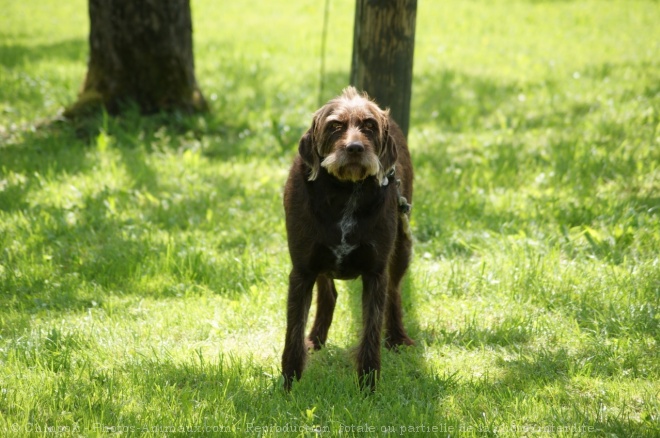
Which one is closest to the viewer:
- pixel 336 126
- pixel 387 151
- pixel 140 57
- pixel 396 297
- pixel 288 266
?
pixel 336 126

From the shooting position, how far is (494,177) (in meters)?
7.39

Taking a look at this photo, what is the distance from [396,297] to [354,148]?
4.80 ft

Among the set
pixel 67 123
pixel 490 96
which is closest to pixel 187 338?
pixel 67 123

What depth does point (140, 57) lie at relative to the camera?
8.73m

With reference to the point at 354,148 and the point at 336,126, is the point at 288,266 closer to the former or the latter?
the point at 336,126

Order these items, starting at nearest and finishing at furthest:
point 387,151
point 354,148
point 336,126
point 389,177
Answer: point 354,148, point 336,126, point 387,151, point 389,177

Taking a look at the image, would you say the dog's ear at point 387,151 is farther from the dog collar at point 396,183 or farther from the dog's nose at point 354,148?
the dog's nose at point 354,148

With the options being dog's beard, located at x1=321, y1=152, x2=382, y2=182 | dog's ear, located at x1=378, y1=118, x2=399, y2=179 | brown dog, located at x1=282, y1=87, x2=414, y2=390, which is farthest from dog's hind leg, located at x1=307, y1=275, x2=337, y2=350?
dog's beard, located at x1=321, y1=152, x2=382, y2=182

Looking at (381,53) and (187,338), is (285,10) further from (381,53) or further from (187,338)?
(187,338)

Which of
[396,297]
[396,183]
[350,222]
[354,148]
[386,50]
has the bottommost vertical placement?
[396,297]

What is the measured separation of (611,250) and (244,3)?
51.8 ft

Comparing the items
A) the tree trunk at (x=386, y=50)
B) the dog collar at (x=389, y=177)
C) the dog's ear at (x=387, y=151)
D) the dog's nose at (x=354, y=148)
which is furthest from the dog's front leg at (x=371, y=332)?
the tree trunk at (x=386, y=50)

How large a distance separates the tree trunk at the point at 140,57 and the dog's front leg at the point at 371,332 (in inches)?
224

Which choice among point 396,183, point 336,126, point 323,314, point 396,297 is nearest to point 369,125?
point 336,126
